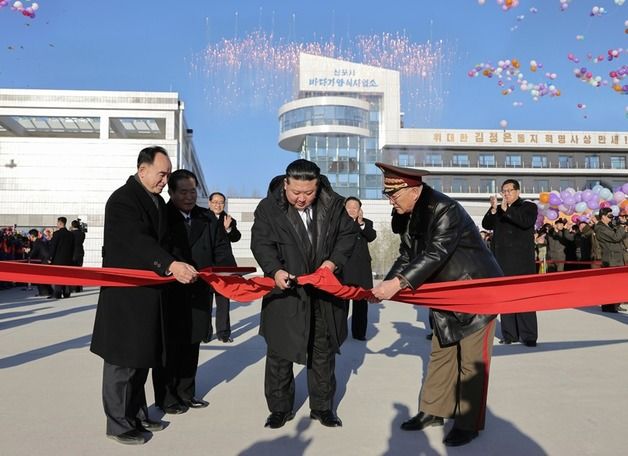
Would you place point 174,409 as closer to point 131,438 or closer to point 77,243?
point 131,438

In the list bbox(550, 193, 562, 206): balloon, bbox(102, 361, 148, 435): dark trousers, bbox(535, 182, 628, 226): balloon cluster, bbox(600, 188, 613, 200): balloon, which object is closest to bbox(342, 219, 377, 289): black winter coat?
bbox(102, 361, 148, 435): dark trousers

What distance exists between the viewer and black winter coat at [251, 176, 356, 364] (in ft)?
11.7

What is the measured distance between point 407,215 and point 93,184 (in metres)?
35.0

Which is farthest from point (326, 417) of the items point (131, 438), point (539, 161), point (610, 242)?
point (539, 161)

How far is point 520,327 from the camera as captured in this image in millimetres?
6523

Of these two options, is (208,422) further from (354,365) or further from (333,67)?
(333,67)

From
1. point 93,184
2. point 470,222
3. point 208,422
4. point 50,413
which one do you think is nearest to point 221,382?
point 208,422

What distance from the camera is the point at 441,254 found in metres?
3.34

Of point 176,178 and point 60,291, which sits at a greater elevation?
point 176,178

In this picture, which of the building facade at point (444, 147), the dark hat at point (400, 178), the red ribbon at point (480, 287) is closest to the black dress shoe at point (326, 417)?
the red ribbon at point (480, 287)

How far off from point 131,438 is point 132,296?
0.86 m

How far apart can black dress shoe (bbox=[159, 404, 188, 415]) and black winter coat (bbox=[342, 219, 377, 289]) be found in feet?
9.84

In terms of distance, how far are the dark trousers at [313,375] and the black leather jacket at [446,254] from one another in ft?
2.42

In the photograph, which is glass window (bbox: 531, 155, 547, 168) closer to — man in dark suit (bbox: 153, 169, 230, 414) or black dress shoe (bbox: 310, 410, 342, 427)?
man in dark suit (bbox: 153, 169, 230, 414)
